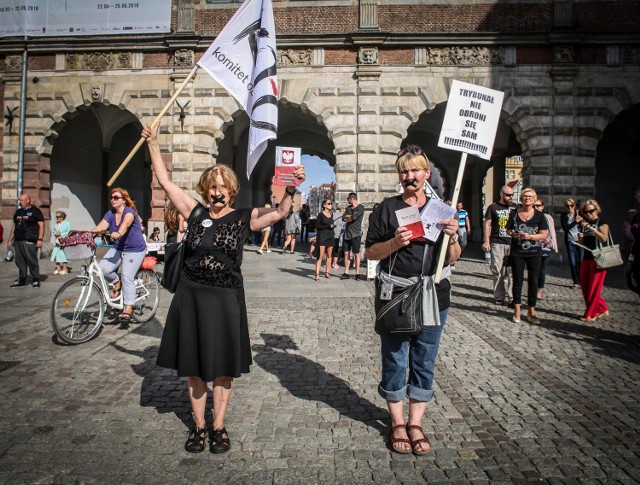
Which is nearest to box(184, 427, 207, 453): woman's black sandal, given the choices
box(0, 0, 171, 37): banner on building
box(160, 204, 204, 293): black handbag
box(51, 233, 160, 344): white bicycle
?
box(160, 204, 204, 293): black handbag

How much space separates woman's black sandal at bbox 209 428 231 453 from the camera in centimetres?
306

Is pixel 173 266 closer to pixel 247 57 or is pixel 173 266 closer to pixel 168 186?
pixel 168 186

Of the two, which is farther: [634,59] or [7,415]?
[634,59]

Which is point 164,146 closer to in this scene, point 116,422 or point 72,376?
point 72,376

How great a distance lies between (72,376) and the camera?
4477 millimetres

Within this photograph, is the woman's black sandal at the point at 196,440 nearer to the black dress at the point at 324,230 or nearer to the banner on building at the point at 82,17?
the black dress at the point at 324,230

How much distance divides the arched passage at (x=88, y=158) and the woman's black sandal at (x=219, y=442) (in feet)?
51.7

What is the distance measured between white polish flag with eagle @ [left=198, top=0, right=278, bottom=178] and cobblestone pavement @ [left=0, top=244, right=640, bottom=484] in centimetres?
229

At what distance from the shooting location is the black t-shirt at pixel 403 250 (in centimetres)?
316

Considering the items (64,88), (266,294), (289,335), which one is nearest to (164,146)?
(64,88)

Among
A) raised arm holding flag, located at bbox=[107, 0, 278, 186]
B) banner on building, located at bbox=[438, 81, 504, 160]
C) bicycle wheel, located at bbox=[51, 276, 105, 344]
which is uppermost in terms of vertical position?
raised arm holding flag, located at bbox=[107, 0, 278, 186]

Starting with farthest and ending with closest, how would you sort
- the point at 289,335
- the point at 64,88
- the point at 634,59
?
the point at 64,88 < the point at 634,59 < the point at 289,335

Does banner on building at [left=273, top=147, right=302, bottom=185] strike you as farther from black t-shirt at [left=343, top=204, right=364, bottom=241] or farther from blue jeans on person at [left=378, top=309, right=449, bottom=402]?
blue jeans on person at [left=378, top=309, right=449, bottom=402]

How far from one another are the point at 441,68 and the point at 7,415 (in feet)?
47.2
